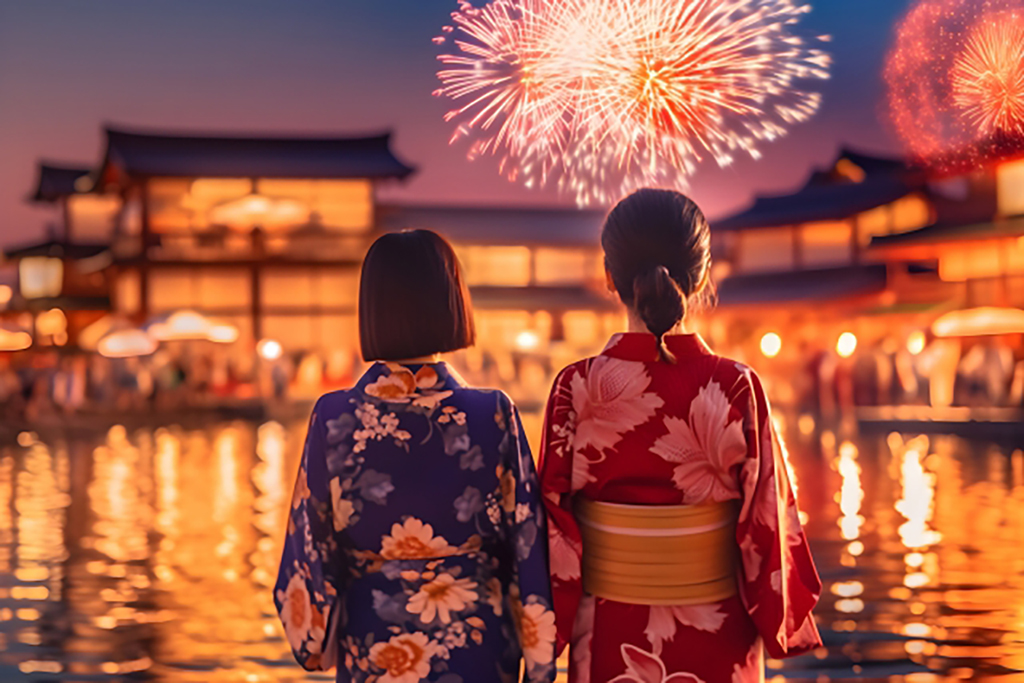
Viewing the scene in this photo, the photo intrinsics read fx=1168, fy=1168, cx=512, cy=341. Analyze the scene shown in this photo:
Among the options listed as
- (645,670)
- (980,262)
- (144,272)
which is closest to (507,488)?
(645,670)

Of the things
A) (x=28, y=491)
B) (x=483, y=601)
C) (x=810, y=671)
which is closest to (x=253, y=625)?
(x=810, y=671)

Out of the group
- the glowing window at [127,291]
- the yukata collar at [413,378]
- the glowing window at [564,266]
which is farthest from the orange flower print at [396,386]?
the glowing window at [564,266]

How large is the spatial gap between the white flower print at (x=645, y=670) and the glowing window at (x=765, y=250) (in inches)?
1502

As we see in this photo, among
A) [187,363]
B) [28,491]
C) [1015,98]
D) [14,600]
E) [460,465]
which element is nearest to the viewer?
[460,465]

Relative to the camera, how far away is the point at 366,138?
41.0 m

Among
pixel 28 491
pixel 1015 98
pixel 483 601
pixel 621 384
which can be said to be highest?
pixel 1015 98

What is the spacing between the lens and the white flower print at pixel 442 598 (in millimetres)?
2662

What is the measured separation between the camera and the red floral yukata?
108 inches

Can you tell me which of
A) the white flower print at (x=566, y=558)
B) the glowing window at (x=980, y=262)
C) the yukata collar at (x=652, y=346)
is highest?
the glowing window at (x=980, y=262)

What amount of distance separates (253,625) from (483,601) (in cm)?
378

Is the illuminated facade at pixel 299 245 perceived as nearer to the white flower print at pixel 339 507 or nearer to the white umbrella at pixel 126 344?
the white umbrella at pixel 126 344

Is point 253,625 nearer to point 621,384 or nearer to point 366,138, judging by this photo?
point 621,384

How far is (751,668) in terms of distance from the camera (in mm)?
2803

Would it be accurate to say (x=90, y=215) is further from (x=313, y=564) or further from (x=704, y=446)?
(x=704, y=446)
